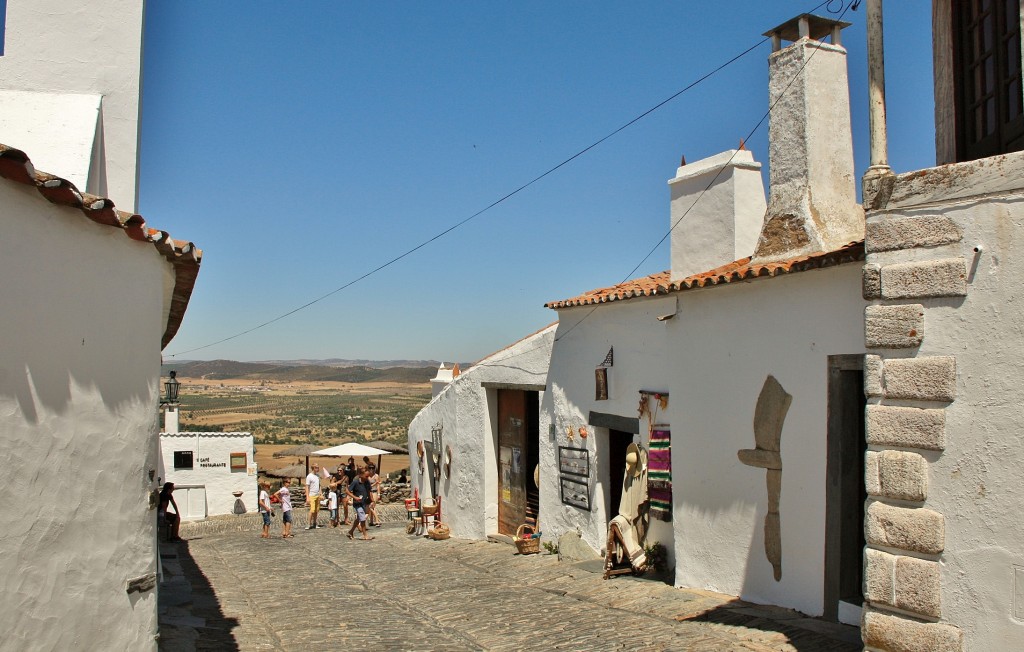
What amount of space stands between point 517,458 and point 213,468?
14105mm

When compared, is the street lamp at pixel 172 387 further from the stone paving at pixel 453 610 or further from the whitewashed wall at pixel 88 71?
the whitewashed wall at pixel 88 71

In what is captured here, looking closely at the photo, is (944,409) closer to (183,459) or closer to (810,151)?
(810,151)

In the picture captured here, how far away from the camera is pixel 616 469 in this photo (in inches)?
513

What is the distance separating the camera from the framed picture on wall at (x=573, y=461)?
13328 mm

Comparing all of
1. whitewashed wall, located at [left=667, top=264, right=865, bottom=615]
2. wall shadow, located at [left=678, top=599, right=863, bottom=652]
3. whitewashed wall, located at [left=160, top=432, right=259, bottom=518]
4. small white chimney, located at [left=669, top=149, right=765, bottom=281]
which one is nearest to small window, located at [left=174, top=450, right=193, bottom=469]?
whitewashed wall, located at [left=160, top=432, right=259, bottom=518]

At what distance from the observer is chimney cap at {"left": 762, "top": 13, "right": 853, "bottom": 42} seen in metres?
10.5

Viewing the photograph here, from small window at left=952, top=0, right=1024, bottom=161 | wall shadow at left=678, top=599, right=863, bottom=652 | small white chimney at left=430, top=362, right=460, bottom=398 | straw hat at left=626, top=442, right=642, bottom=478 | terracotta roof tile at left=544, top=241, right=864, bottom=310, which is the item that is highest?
small window at left=952, top=0, right=1024, bottom=161

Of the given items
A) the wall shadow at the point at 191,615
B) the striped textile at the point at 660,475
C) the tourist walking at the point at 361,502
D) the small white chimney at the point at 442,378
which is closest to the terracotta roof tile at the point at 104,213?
the wall shadow at the point at 191,615

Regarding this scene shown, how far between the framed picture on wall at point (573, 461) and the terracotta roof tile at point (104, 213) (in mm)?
7121

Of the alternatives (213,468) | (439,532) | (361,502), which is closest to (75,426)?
(439,532)

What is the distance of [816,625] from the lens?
25.9 feet

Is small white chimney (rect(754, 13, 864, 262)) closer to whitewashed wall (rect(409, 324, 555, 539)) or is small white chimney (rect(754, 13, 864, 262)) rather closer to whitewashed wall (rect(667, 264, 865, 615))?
whitewashed wall (rect(667, 264, 865, 615))

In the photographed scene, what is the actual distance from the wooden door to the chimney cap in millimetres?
7755

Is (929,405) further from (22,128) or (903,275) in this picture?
(22,128)
